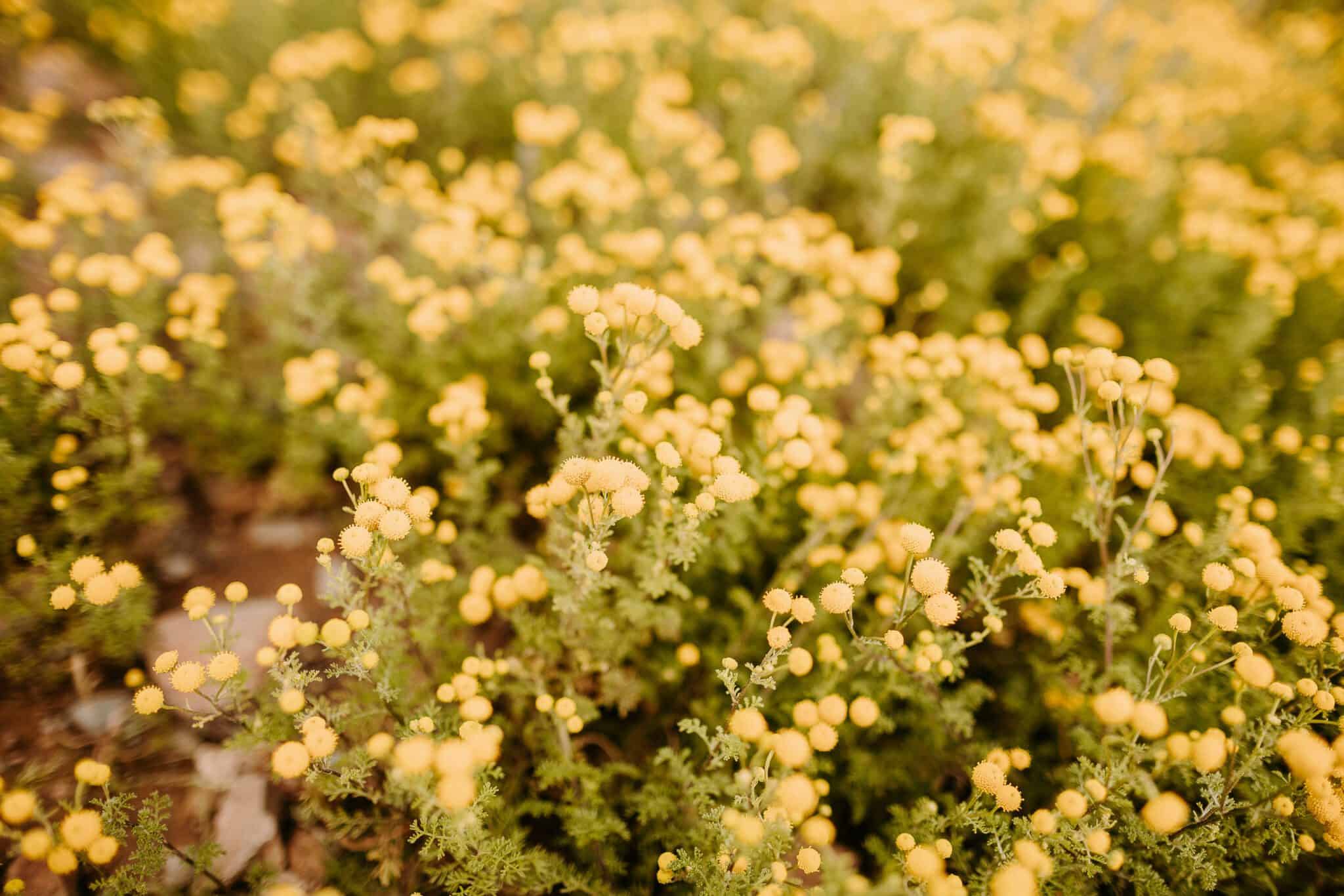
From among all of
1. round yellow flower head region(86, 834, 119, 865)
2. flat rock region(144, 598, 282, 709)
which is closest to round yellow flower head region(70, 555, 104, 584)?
flat rock region(144, 598, 282, 709)

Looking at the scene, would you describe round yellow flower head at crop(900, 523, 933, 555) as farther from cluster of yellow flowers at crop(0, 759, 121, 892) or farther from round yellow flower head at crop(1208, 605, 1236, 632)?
cluster of yellow flowers at crop(0, 759, 121, 892)

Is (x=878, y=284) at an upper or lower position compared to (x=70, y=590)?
upper

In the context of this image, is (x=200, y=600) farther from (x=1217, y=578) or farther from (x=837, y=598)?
(x=1217, y=578)

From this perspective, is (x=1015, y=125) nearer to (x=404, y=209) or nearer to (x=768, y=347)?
(x=768, y=347)

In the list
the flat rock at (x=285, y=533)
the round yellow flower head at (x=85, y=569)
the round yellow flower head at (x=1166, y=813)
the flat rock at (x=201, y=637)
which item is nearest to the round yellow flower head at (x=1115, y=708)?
the round yellow flower head at (x=1166, y=813)

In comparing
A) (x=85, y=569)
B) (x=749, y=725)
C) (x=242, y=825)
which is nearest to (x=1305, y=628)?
(x=749, y=725)

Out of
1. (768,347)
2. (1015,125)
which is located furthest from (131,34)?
(1015,125)

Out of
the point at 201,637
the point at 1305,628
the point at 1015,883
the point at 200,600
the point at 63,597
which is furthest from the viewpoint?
the point at 201,637
